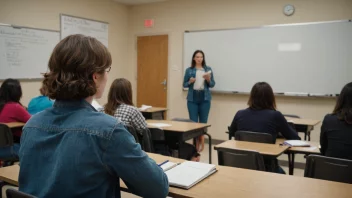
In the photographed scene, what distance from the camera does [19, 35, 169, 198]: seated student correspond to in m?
1.02

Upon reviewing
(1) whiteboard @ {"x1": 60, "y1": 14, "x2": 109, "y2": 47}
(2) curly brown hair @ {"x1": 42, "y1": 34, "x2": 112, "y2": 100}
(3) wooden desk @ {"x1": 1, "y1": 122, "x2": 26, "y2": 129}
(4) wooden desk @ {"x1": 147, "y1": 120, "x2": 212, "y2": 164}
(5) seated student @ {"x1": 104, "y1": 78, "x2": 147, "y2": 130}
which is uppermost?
(1) whiteboard @ {"x1": 60, "y1": 14, "x2": 109, "y2": 47}

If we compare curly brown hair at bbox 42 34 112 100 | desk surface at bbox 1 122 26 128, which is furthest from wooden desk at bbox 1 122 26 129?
curly brown hair at bbox 42 34 112 100

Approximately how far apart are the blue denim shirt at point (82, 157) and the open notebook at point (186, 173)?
39 cm

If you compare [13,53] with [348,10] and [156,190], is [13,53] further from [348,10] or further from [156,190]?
[348,10]

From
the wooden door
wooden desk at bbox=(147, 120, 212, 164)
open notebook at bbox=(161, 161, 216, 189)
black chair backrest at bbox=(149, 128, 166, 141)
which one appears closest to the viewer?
open notebook at bbox=(161, 161, 216, 189)

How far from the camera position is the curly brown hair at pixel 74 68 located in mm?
1051

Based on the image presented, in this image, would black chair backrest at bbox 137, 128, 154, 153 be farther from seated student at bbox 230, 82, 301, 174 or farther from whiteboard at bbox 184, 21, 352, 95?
whiteboard at bbox 184, 21, 352, 95

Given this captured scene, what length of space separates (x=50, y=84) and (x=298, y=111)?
513cm

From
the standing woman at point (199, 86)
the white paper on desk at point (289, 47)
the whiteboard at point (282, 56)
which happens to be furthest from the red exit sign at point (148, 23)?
the white paper on desk at point (289, 47)

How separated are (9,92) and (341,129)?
3.32 meters

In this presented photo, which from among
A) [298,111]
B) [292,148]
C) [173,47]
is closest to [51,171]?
[292,148]

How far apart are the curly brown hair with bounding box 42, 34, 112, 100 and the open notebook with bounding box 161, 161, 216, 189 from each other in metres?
0.66

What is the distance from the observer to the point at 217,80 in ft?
20.3

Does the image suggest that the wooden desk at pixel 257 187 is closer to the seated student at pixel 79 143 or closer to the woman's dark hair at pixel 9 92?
the seated student at pixel 79 143
